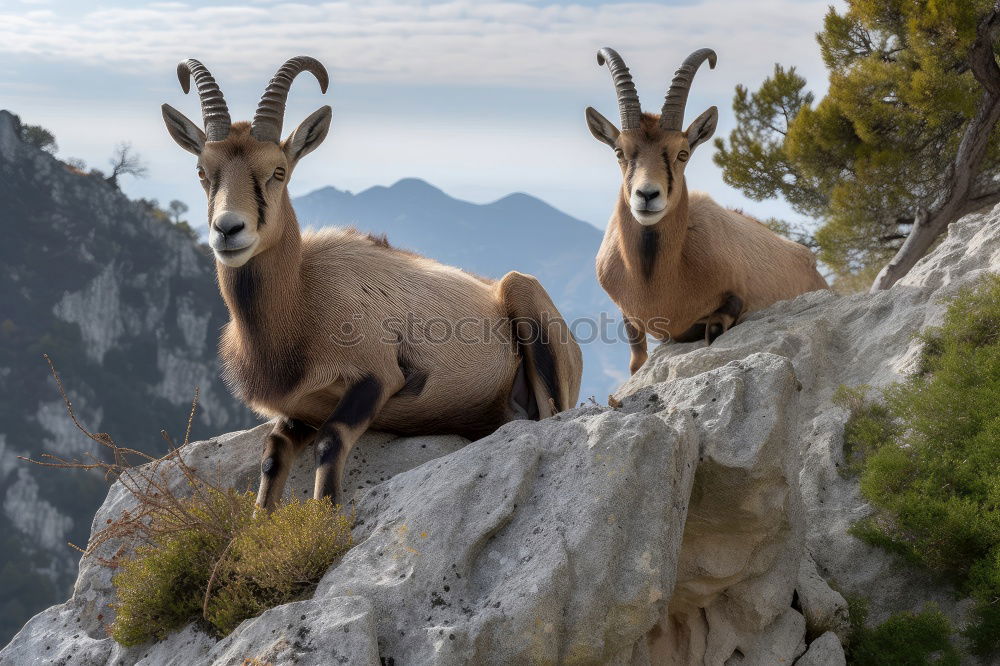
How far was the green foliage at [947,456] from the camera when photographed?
594 centimetres

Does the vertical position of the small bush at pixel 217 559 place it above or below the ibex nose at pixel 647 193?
below

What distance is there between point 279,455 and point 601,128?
15.2 ft

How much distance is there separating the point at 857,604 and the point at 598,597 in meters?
2.40

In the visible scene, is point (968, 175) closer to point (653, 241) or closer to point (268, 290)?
point (653, 241)

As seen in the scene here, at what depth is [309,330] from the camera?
6871 mm

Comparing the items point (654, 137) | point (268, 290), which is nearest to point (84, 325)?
point (654, 137)

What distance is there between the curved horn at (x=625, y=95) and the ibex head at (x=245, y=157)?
329 cm

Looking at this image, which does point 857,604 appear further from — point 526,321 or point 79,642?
point 79,642

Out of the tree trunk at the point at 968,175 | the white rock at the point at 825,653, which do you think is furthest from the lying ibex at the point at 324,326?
the tree trunk at the point at 968,175

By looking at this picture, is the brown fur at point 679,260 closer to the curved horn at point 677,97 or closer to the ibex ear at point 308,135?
the curved horn at point 677,97

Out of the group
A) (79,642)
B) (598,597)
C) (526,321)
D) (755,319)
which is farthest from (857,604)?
(79,642)

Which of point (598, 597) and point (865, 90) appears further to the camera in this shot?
point (865, 90)

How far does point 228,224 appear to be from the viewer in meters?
6.06

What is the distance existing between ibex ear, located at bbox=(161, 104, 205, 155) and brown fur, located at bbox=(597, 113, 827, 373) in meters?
3.87
